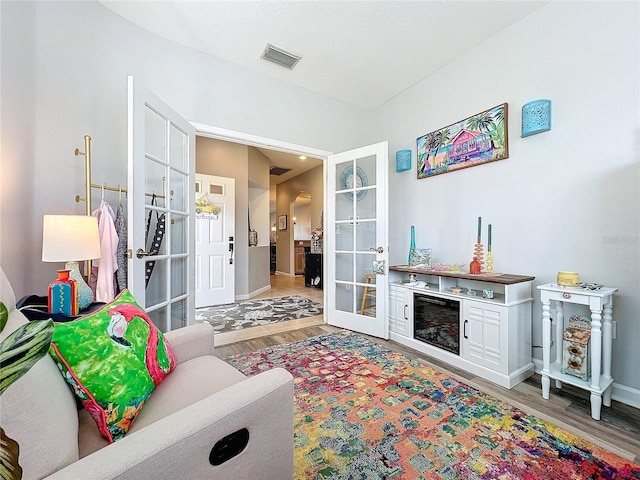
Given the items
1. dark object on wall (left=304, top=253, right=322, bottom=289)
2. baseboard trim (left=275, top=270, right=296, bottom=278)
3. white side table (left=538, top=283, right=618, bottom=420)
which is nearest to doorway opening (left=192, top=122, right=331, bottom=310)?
baseboard trim (left=275, top=270, right=296, bottom=278)

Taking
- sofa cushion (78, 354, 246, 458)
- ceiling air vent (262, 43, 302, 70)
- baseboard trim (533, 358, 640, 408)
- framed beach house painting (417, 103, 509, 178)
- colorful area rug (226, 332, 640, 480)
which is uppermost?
ceiling air vent (262, 43, 302, 70)

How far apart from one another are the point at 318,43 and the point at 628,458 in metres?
3.45

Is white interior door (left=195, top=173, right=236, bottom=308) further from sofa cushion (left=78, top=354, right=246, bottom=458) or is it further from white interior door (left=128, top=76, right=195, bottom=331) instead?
sofa cushion (left=78, top=354, right=246, bottom=458)

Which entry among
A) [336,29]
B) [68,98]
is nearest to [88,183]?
[68,98]

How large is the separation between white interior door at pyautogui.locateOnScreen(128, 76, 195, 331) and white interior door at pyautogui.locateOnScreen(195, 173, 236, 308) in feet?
6.06

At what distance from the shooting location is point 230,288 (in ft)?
15.1

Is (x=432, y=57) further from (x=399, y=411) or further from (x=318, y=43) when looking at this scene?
(x=399, y=411)

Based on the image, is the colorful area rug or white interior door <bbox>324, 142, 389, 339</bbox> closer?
the colorful area rug

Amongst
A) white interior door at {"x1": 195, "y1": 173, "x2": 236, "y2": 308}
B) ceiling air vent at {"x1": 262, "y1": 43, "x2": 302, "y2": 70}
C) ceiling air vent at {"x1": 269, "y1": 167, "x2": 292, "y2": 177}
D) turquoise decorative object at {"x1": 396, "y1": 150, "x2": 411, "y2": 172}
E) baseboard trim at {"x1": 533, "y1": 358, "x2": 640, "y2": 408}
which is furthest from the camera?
ceiling air vent at {"x1": 269, "y1": 167, "x2": 292, "y2": 177}

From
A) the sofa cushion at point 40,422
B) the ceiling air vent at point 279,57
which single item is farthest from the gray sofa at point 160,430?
the ceiling air vent at point 279,57

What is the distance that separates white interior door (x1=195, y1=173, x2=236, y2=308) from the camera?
4.32m

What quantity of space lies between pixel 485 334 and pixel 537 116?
1719mm

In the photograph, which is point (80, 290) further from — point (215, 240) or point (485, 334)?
point (215, 240)

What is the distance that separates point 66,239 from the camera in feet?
4.74
